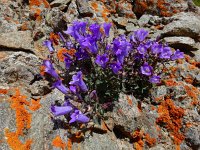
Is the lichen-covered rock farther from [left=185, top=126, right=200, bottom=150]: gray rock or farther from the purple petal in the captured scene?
the purple petal

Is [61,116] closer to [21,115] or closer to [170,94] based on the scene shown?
[21,115]

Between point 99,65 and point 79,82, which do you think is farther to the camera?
point 99,65

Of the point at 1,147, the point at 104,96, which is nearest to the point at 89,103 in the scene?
the point at 104,96

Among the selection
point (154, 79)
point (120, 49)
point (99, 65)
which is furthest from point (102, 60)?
point (154, 79)

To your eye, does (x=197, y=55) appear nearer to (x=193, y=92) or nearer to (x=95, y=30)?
Answer: (x=193, y=92)

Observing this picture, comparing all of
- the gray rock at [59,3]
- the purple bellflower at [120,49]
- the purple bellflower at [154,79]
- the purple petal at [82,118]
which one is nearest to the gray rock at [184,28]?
the purple bellflower at [154,79]
